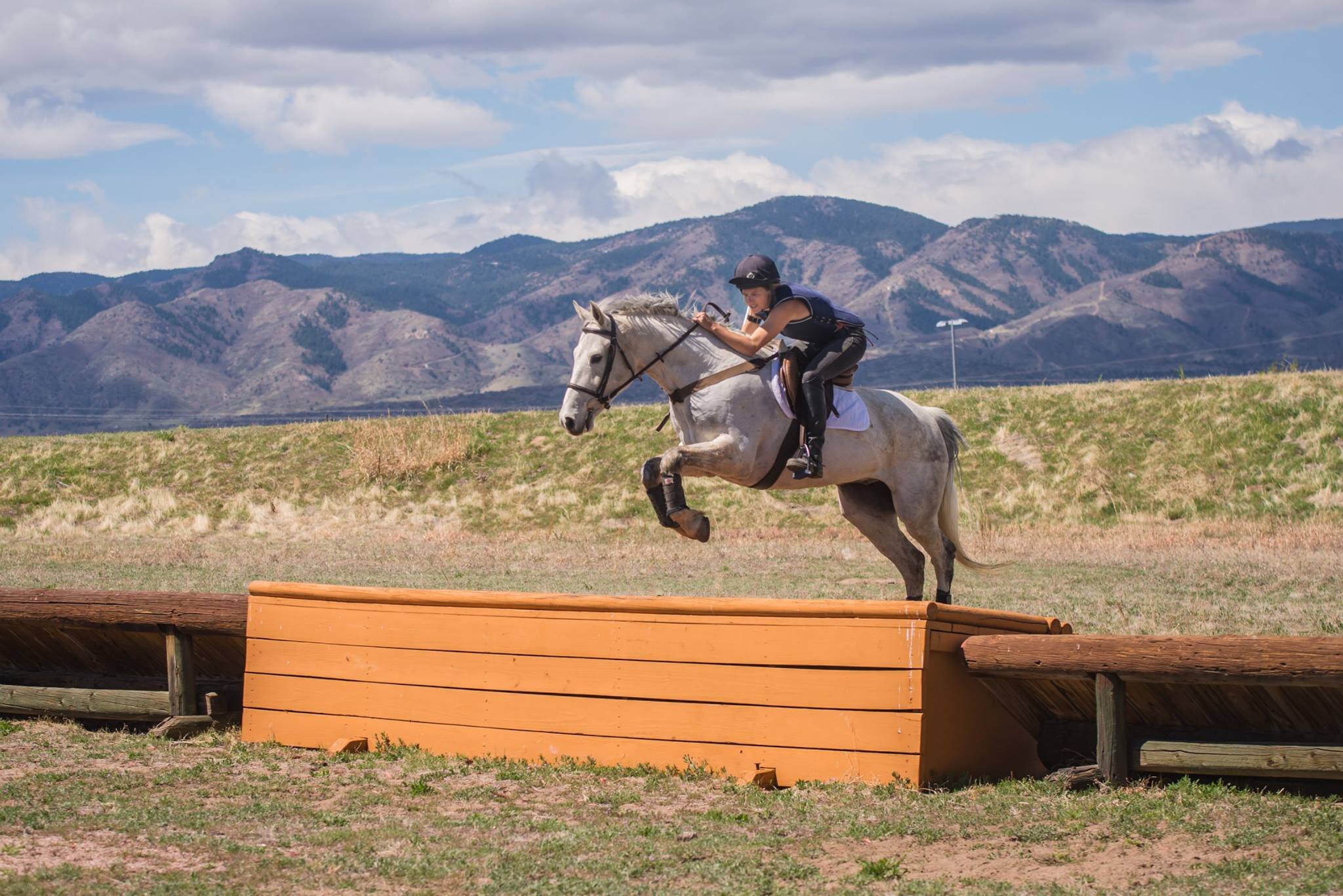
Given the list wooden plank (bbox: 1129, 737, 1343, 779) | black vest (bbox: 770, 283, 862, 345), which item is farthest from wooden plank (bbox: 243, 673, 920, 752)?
black vest (bbox: 770, 283, 862, 345)

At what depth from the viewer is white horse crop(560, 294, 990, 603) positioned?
865cm

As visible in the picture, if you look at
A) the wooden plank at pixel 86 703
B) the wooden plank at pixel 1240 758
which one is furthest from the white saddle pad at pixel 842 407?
the wooden plank at pixel 86 703

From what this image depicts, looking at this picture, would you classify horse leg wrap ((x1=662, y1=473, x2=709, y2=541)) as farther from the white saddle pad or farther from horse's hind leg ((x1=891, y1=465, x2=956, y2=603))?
horse's hind leg ((x1=891, y1=465, x2=956, y2=603))

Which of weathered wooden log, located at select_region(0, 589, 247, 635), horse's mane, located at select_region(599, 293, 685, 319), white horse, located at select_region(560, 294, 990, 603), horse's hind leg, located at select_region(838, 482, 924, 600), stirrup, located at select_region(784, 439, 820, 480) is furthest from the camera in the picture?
horse's hind leg, located at select_region(838, 482, 924, 600)

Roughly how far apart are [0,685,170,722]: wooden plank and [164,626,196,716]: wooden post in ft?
0.26

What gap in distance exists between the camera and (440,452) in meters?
29.8

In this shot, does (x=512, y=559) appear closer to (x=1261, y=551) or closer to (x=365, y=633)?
(x=1261, y=551)

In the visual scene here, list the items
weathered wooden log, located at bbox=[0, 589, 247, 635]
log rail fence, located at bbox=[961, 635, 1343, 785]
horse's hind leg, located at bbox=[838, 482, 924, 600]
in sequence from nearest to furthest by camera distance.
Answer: log rail fence, located at bbox=[961, 635, 1343, 785] < weathered wooden log, located at bbox=[0, 589, 247, 635] < horse's hind leg, located at bbox=[838, 482, 924, 600]

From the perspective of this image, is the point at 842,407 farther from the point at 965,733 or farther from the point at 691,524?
the point at 965,733

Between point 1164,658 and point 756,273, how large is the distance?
12.9ft

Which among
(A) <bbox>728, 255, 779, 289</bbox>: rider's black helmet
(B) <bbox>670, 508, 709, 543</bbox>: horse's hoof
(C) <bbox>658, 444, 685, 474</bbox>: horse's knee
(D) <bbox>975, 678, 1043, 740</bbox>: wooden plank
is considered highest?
(A) <bbox>728, 255, 779, 289</bbox>: rider's black helmet

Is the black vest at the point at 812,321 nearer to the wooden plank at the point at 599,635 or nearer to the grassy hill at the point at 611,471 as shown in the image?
the wooden plank at the point at 599,635

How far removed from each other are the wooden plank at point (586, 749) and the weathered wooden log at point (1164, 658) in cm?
66

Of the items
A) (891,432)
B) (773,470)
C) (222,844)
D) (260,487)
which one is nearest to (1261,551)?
(891,432)
